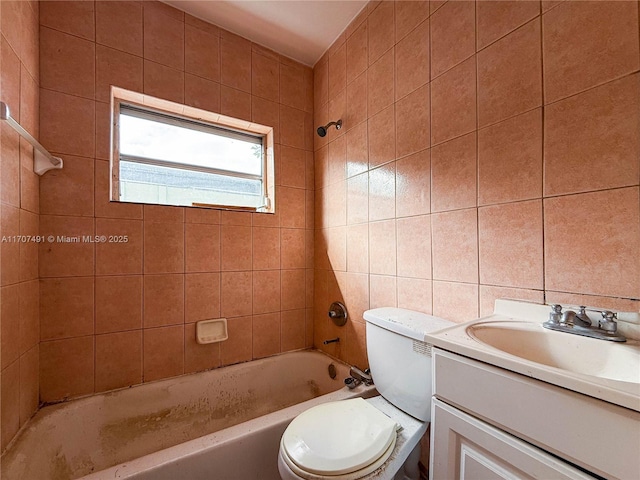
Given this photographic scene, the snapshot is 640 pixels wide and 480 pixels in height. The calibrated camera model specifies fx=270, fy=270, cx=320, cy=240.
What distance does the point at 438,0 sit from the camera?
3.95 feet

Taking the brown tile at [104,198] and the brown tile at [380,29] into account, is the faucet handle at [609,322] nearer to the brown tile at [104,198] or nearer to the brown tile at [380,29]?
the brown tile at [380,29]

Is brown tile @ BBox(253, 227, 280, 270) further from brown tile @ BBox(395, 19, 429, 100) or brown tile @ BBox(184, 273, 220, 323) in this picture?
brown tile @ BBox(395, 19, 429, 100)

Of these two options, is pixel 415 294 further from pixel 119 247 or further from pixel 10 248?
pixel 10 248

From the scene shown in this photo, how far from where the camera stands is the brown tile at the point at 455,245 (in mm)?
1066

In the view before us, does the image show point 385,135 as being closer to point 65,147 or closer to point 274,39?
point 274,39

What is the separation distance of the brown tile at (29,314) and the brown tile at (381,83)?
1873 mm

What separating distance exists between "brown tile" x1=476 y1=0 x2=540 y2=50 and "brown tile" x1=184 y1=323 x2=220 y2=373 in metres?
2.01

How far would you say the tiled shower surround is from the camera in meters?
0.81

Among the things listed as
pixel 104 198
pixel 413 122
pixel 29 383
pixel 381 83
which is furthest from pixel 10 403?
pixel 381 83

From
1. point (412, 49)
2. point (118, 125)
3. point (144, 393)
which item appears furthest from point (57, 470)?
point (412, 49)

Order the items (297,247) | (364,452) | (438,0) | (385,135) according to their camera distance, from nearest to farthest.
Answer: (364,452) < (438,0) < (385,135) < (297,247)

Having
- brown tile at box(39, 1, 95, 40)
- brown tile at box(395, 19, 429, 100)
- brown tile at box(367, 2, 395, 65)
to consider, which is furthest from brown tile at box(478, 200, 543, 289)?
brown tile at box(39, 1, 95, 40)

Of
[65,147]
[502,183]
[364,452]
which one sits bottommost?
[364,452]

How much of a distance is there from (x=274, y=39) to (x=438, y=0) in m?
1.10
